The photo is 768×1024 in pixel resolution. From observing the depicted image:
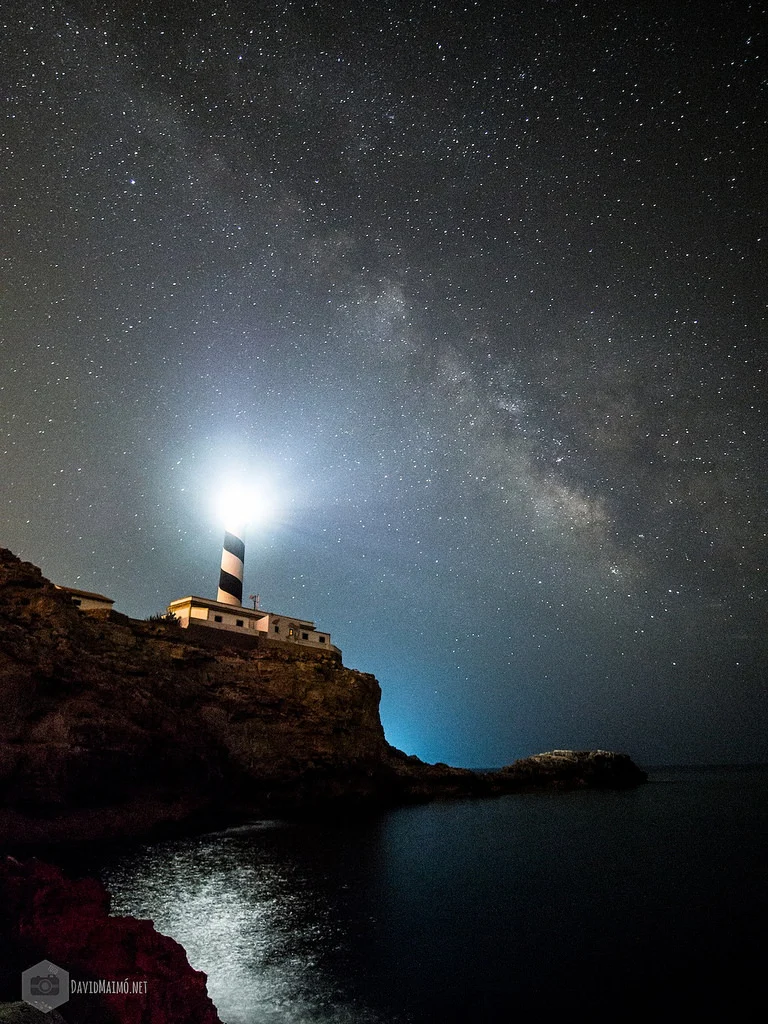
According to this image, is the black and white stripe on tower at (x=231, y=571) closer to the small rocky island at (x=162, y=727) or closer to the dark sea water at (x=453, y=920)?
the small rocky island at (x=162, y=727)

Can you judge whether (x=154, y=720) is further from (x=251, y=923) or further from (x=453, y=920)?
(x=453, y=920)

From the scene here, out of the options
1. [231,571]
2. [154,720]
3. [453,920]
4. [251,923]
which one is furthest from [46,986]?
[231,571]

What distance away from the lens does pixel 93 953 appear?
Result: 1039 centimetres

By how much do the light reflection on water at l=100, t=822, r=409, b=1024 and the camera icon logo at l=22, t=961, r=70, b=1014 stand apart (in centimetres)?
394

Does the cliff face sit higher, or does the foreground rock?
the cliff face

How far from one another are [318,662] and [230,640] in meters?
9.31

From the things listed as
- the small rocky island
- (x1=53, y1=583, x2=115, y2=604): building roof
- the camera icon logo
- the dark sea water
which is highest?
(x1=53, y1=583, x2=115, y2=604): building roof

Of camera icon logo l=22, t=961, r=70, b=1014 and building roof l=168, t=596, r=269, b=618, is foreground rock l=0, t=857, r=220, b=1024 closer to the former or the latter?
camera icon logo l=22, t=961, r=70, b=1014

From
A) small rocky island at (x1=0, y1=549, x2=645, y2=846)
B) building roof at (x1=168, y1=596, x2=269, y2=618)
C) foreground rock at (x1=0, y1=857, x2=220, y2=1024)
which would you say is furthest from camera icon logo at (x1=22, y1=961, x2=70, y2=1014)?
building roof at (x1=168, y1=596, x2=269, y2=618)

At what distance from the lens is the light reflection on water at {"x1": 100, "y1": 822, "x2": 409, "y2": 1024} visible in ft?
40.1

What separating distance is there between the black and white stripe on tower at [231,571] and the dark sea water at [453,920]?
1151 inches

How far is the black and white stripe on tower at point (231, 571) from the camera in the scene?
61.5m

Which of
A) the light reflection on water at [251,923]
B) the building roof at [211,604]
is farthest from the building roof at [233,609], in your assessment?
the light reflection on water at [251,923]


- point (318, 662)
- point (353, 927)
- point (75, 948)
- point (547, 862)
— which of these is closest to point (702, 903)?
point (547, 862)
